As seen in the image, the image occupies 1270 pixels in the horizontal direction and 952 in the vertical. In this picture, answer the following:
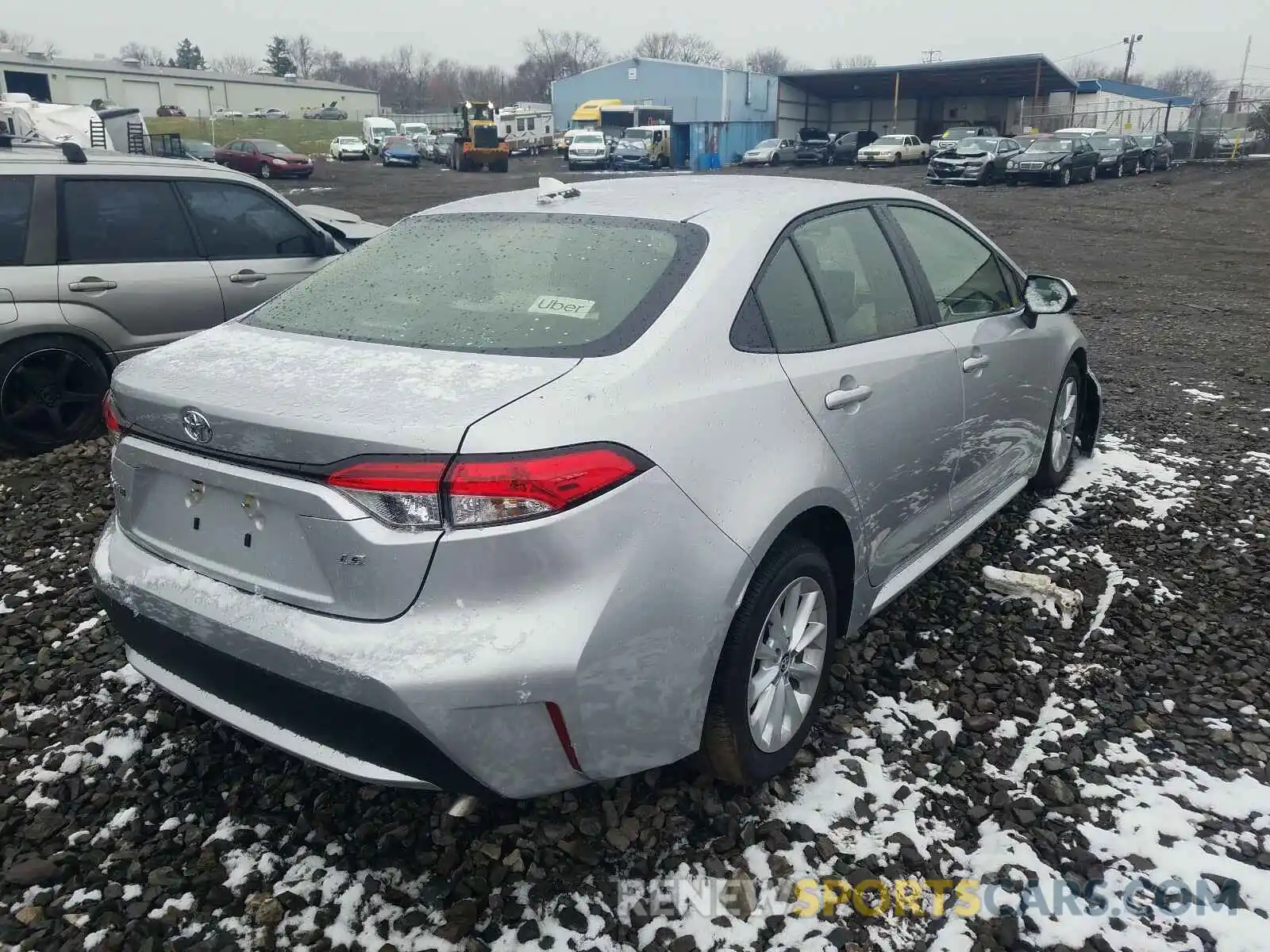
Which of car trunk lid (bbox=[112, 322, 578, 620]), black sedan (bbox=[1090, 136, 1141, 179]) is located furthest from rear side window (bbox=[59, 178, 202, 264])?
black sedan (bbox=[1090, 136, 1141, 179])

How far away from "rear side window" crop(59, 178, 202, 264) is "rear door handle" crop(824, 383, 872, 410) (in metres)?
4.49

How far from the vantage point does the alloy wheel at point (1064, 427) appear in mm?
4582

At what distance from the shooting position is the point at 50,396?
5.12m

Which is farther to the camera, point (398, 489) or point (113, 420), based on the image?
point (113, 420)

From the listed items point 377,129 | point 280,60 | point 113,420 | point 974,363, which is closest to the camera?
point 113,420

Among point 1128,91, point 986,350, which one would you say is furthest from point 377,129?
point 986,350

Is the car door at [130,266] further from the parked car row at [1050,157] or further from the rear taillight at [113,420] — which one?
the parked car row at [1050,157]

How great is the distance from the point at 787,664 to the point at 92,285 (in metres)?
4.54

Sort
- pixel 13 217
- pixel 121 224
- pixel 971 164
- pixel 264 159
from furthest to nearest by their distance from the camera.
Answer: pixel 264 159 → pixel 971 164 → pixel 121 224 → pixel 13 217

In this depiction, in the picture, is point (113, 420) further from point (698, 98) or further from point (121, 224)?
point (698, 98)

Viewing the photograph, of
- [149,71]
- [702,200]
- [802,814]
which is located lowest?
[802,814]

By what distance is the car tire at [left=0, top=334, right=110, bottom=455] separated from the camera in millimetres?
4957

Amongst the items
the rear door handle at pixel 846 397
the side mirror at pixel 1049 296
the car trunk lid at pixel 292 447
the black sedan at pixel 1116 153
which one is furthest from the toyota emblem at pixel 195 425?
the black sedan at pixel 1116 153

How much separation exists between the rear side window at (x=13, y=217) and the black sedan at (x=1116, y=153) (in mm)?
30869
